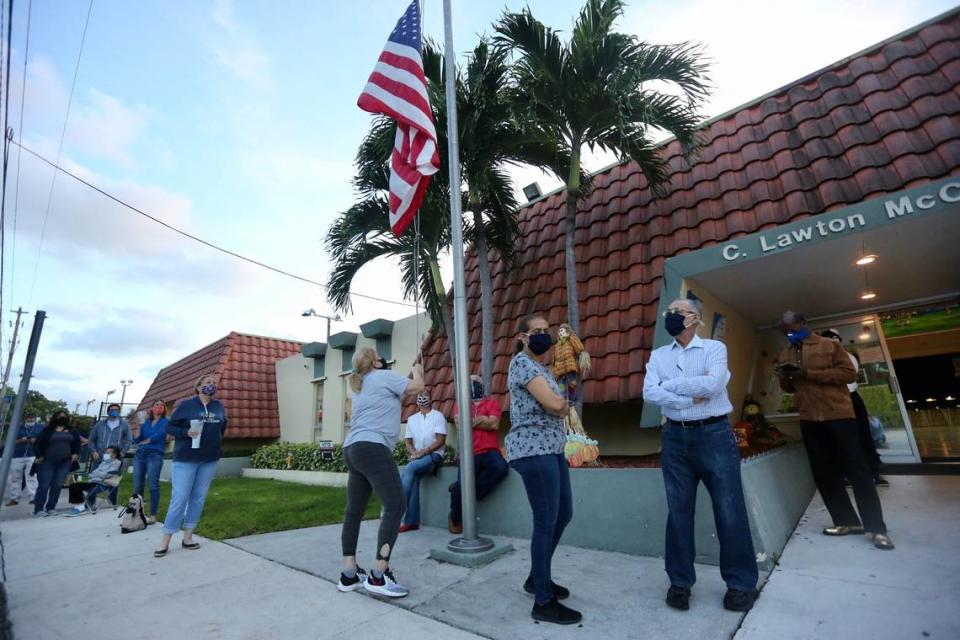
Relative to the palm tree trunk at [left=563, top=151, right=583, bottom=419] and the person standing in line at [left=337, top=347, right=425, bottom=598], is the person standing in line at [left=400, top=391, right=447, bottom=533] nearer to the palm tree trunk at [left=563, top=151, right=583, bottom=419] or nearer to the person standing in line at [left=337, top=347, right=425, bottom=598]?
the palm tree trunk at [left=563, top=151, right=583, bottom=419]

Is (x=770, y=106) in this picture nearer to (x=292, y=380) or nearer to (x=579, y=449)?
(x=579, y=449)

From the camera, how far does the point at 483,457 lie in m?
5.08

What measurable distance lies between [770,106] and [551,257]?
3894 millimetres

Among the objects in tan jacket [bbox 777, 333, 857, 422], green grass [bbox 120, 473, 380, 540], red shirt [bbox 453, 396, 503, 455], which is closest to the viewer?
tan jacket [bbox 777, 333, 857, 422]

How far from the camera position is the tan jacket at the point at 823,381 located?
392 centimetres

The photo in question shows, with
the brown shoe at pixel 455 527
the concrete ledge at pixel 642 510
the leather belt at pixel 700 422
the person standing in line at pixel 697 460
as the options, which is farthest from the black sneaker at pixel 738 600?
the brown shoe at pixel 455 527

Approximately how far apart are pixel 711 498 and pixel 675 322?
45.6 inches

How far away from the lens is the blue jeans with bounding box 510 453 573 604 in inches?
111

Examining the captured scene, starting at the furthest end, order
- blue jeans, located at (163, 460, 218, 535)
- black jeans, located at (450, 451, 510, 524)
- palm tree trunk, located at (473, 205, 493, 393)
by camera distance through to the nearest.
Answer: palm tree trunk, located at (473, 205, 493, 393)
black jeans, located at (450, 451, 510, 524)
blue jeans, located at (163, 460, 218, 535)

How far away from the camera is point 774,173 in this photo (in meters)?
5.80

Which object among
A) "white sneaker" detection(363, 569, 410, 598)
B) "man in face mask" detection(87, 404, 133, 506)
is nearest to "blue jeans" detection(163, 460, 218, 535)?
"white sneaker" detection(363, 569, 410, 598)

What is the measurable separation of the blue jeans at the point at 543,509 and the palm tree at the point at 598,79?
3328mm

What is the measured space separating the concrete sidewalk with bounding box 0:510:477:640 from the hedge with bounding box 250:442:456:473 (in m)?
5.23

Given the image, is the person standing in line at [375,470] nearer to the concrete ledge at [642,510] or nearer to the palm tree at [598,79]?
the concrete ledge at [642,510]
